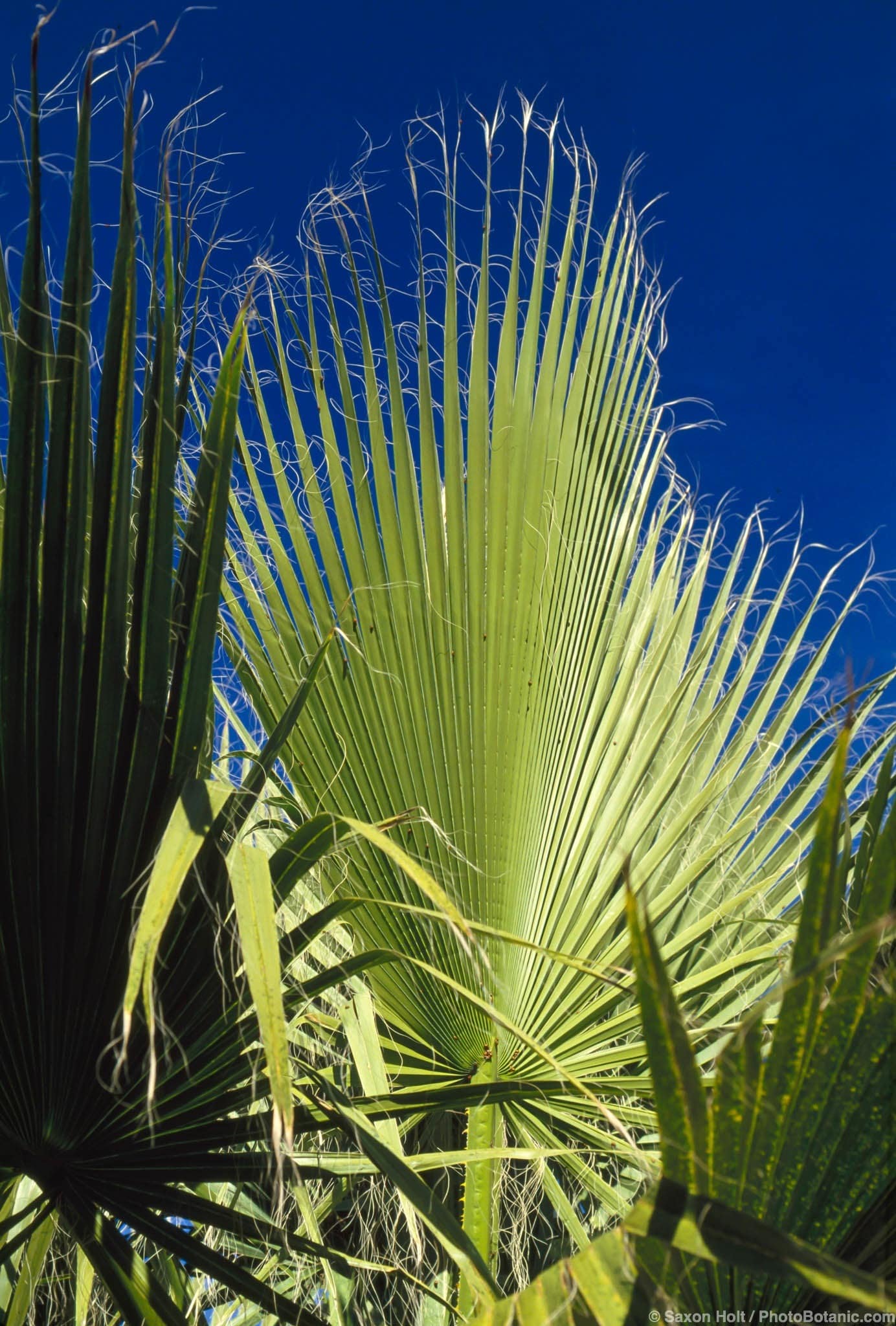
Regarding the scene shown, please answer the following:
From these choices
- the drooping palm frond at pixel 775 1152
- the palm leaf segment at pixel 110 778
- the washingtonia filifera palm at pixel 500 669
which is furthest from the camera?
the washingtonia filifera palm at pixel 500 669

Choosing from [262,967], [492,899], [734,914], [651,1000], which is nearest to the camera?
[651,1000]

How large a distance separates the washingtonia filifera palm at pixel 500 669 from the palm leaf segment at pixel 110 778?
0.43m

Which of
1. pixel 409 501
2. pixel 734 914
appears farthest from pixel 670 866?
pixel 409 501

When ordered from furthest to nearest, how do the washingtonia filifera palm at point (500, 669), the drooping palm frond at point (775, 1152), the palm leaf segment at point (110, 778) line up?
the washingtonia filifera palm at point (500, 669), the palm leaf segment at point (110, 778), the drooping palm frond at point (775, 1152)

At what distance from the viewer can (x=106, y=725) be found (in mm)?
954

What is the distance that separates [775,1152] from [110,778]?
67 cm

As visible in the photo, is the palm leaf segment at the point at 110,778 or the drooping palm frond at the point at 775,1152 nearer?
the drooping palm frond at the point at 775,1152

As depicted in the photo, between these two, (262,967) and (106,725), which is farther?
(106,725)

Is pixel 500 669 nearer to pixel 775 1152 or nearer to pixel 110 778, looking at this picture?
pixel 110 778

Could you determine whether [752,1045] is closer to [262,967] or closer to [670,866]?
[262,967]

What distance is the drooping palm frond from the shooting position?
55 centimetres

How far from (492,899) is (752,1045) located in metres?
0.95

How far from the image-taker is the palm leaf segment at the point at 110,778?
916 mm

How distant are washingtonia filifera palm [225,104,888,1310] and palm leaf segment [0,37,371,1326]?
1.42 ft
